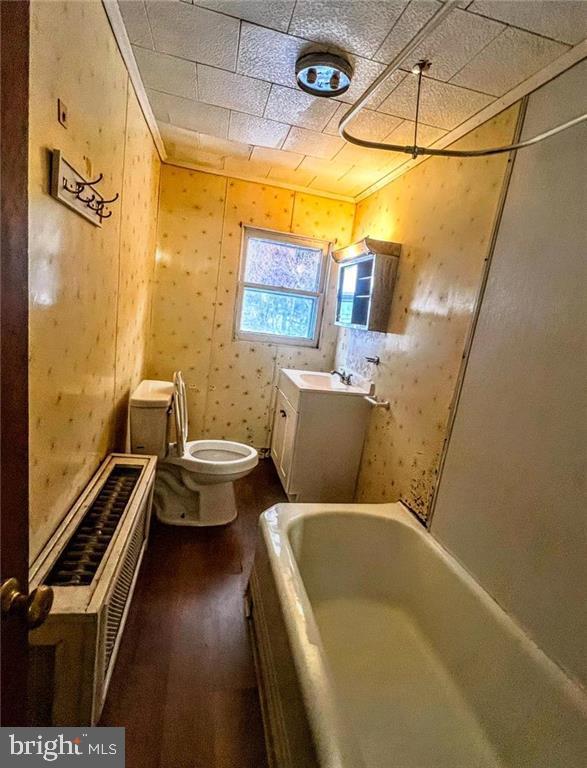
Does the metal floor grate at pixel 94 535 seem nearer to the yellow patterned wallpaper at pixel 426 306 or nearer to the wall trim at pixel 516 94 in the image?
the yellow patterned wallpaper at pixel 426 306

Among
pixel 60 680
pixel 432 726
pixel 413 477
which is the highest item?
pixel 413 477

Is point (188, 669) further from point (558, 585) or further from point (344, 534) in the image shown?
point (558, 585)

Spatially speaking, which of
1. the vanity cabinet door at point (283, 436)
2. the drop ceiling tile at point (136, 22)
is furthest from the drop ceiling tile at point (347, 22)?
the vanity cabinet door at point (283, 436)

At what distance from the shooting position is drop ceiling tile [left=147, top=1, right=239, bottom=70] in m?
1.36

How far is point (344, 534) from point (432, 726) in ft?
2.40

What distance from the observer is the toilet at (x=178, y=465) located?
6.95ft

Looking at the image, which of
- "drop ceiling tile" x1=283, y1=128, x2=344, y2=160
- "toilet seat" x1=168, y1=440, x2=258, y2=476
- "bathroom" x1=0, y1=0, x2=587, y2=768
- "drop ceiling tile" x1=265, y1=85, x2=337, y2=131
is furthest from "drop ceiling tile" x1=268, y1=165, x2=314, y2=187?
"toilet seat" x1=168, y1=440, x2=258, y2=476

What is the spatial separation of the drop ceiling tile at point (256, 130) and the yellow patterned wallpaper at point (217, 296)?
727mm

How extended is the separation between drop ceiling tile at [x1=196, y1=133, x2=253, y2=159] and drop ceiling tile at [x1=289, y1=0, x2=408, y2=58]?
3.83 feet

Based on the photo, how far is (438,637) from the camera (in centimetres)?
152

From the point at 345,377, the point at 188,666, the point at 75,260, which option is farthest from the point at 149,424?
the point at 345,377

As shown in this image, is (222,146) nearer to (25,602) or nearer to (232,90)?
(232,90)

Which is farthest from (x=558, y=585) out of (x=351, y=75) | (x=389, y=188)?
(x=389, y=188)

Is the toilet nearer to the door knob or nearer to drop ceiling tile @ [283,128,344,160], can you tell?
the door knob
